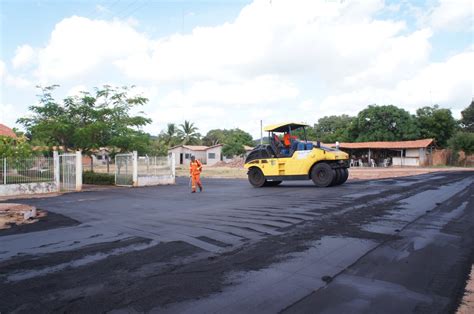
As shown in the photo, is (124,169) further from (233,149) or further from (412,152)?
(233,149)

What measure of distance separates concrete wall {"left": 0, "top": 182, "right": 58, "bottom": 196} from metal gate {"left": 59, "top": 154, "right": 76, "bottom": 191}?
41.1 inches

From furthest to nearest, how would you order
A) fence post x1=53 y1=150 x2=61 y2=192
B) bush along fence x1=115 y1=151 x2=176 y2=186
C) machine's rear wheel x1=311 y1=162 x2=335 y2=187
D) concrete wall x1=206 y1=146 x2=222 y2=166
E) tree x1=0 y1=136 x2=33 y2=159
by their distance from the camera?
concrete wall x1=206 y1=146 x2=222 y2=166
bush along fence x1=115 y1=151 x2=176 y2=186
fence post x1=53 y1=150 x2=61 y2=192
tree x1=0 y1=136 x2=33 y2=159
machine's rear wheel x1=311 y1=162 x2=335 y2=187

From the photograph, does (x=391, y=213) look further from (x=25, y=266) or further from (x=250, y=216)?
(x=25, y=266)

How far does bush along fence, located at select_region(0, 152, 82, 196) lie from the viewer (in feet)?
53.5

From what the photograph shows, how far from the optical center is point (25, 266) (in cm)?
508

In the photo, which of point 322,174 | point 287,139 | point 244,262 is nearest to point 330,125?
point 287,139

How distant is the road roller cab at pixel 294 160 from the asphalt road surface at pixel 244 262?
6181 mm

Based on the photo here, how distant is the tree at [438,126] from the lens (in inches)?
1902

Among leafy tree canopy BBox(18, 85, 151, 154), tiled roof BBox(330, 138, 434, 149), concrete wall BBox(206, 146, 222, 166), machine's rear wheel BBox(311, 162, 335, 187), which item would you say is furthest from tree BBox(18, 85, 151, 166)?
concrete wall BBox(206, 146, 222, 166)

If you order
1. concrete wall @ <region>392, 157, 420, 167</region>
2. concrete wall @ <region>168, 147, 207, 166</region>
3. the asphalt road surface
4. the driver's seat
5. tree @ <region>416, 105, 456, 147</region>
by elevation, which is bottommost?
the asphalt road surface

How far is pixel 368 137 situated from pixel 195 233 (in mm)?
46967

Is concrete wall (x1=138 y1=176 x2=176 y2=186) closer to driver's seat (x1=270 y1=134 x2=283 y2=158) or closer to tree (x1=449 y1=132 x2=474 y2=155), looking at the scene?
driver's seat (x1=270 y1=134 x2=283 y2=158)

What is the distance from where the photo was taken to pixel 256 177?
56.5 feet

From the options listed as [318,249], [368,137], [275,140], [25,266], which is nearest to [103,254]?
[25,266]
